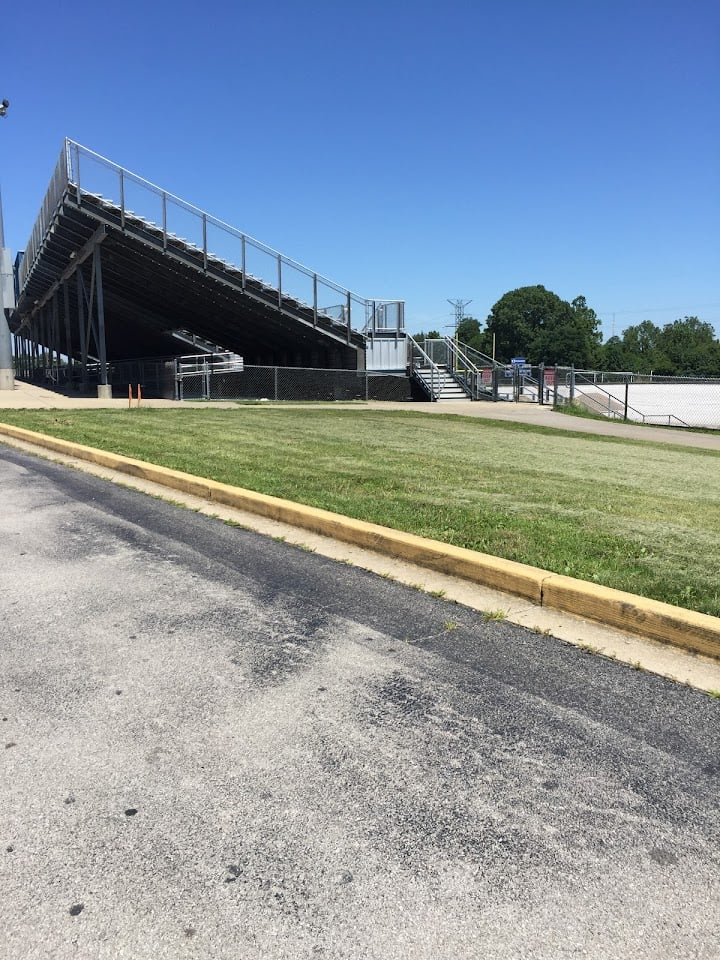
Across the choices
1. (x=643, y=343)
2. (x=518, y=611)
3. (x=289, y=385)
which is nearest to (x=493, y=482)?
(x=518, y=611)

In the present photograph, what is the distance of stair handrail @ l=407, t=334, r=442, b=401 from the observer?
31.5 meters

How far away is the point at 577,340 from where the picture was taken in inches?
5527

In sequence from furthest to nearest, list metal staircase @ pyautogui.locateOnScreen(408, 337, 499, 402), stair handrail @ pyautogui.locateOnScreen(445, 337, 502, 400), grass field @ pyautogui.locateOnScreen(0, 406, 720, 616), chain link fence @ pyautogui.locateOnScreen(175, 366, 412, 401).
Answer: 1. stair handrail @ pyautogui.locateOnScreen(445, 337, 502, 400)
2. metal staircase @ pyautogui.locateOnScreen(408, 337, 499, 402)
3. chain link fence @ pyautogui.locateOnScreen(175, 366, 412, 401)
4. grass field @ pyautogui.locateOnScreen(0, 406, 720, 616)

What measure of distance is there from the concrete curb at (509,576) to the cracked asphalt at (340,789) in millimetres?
464

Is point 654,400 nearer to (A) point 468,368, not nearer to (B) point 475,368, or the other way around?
(B) point 475,368

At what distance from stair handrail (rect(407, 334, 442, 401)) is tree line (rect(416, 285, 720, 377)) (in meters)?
108

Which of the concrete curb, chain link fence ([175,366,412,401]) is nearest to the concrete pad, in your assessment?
the concrete curb

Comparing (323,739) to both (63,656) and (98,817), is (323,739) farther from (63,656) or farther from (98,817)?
(63,656)

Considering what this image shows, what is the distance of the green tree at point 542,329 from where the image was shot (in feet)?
461

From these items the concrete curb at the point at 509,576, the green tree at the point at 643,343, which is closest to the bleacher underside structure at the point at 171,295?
the concrete curb at the point at 509,576

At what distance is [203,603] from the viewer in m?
4.52

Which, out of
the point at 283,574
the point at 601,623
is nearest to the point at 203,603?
the point at 283,574

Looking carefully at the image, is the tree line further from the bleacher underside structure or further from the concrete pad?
the concrete pad

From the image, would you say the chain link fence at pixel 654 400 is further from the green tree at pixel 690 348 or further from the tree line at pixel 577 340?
the tree line at pixel 577 340
